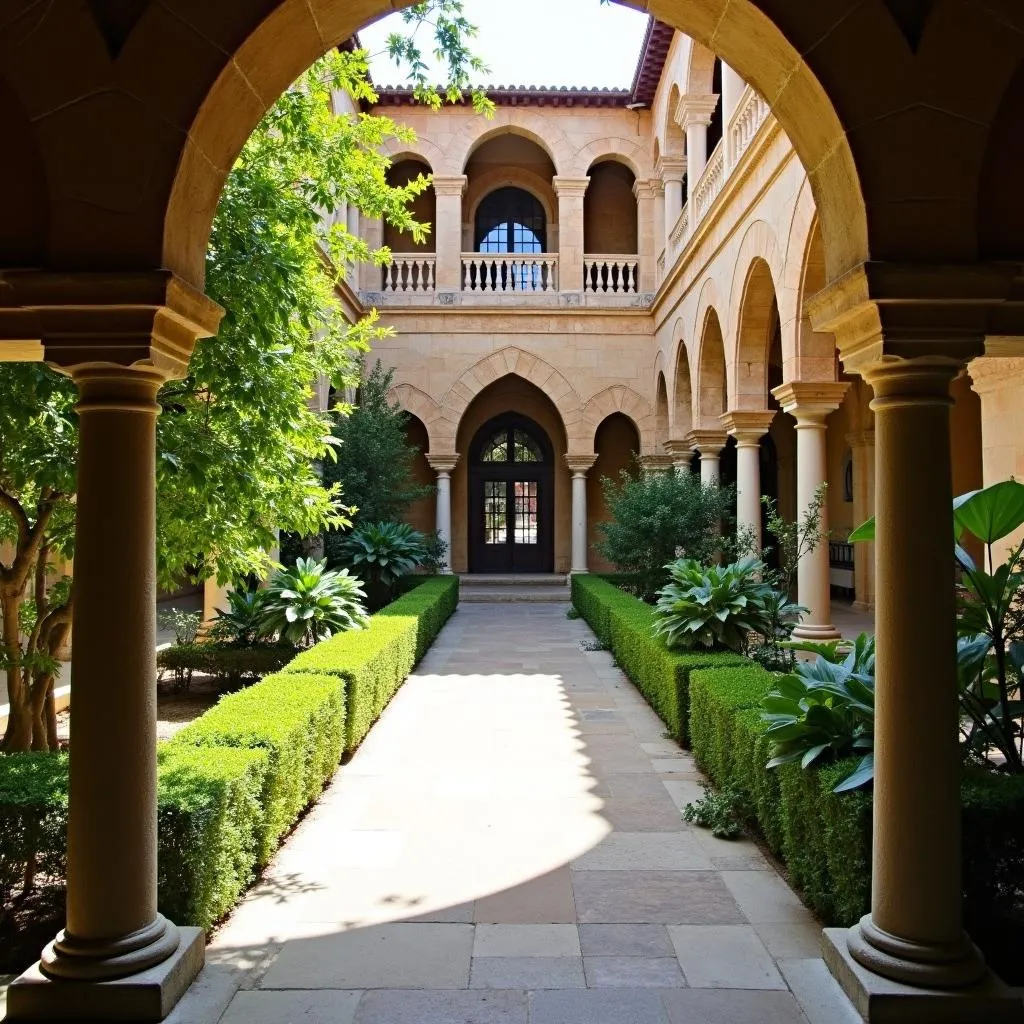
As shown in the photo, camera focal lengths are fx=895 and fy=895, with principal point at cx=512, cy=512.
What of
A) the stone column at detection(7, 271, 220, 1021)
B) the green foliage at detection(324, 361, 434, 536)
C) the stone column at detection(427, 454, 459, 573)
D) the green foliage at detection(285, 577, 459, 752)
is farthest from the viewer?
the stone column at detection(427, 454, 459, 573)

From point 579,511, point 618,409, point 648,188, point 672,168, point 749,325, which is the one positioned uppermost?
point 648,188

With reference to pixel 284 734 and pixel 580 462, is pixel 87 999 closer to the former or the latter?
pixel 284 734

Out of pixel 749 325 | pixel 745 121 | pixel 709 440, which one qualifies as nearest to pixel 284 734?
pixel 749 325

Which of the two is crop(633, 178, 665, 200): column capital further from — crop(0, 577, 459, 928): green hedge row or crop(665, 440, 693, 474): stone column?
crop(0, 577, 459, 928): green hedge row

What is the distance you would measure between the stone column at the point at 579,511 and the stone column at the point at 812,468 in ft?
30.6

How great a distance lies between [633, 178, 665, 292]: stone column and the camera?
1978cm

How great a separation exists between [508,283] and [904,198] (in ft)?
56.4

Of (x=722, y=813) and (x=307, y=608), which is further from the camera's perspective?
(x=307, y=608)

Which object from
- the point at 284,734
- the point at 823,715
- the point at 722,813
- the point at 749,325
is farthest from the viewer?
the point at 749,325

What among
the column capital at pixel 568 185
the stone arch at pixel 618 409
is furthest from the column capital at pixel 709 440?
the column capital at pixel 568 185

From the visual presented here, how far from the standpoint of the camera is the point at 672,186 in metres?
18.5

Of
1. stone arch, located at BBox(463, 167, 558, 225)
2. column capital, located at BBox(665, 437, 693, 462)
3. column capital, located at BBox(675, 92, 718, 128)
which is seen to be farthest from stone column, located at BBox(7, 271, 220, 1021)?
stone arch, located at BBox(463, 167, 558, 225)

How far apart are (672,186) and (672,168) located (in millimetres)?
A: 349

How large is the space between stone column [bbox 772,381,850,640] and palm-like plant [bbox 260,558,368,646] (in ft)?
16.3
